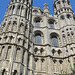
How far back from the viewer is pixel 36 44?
21.0 m

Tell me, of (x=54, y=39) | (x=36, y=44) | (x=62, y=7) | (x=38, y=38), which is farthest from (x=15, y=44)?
(x=62, y=7)

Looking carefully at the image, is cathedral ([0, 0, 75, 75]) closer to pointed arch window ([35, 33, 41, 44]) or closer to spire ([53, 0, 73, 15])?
pointed arch window ([35, 33, 41, 44])

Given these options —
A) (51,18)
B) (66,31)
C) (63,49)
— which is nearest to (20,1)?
(51,18)

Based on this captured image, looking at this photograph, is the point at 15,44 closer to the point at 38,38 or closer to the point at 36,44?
the point at 36,44

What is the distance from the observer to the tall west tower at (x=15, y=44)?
14491 millimetres

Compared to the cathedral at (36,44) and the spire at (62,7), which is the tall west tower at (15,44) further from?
the spire at (62,7)

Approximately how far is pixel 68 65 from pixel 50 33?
25.5ft

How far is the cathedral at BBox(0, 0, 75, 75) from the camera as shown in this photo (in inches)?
616

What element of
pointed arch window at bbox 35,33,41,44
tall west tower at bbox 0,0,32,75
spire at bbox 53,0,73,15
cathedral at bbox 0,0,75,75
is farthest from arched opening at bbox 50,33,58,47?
spire at bbox 53,0,73,15

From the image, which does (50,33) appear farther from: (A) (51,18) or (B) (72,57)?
(B) (72,57)

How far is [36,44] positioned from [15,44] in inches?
203

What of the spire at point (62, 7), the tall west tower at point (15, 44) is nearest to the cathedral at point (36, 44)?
the tall west tower at point (15, 44)

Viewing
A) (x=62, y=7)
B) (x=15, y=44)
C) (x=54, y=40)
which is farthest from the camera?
(x=62, y=7)

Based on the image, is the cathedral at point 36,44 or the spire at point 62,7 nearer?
the cathedral at point 36,44
